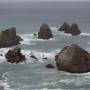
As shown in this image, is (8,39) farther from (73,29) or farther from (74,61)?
(73,29)

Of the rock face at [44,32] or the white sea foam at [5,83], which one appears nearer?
the white sea foam at [5,83]

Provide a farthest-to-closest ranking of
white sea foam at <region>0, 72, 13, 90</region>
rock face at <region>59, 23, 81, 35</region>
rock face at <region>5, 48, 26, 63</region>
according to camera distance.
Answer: rock face at <region>59, 23, 81, 35</region>, rock face at <region>5, 48, 26, 63</region>, white sea foam at <region>0, 72, 13, 90</region>

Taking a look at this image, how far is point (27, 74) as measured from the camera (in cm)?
8381

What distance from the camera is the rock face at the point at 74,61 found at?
83.4 metres

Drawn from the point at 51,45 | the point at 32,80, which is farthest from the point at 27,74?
the point at 51,45

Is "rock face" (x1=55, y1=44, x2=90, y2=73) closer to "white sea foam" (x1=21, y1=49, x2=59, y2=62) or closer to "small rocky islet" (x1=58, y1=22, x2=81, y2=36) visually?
"white sea foam" (x1=21, y1=49, x2=59, y2=62)

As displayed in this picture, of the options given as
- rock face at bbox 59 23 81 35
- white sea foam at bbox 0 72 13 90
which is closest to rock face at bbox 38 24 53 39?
rock face at bbox 59 23 81 35

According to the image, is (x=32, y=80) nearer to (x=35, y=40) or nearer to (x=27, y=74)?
(x=27, y=74)

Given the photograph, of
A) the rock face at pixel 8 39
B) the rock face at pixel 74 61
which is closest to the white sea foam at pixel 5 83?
the rock face at pixel 74 61

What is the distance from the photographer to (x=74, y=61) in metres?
83.7

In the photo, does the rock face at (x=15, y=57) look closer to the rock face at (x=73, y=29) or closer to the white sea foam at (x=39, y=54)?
the white sea foam at (x=39, y=54)

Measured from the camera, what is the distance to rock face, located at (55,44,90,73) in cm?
8338

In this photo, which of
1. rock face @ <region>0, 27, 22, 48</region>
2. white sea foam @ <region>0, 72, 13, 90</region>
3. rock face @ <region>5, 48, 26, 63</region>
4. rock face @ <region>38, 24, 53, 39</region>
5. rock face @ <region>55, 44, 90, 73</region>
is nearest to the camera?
white sea foam @ <region>0, 72, 13, 90</region>

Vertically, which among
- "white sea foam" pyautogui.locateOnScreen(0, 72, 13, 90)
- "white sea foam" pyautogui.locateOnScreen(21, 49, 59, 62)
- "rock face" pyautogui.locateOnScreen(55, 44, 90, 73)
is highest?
"rock face" pyautogui.locateOnScreen(55, 44, 90, 73)
